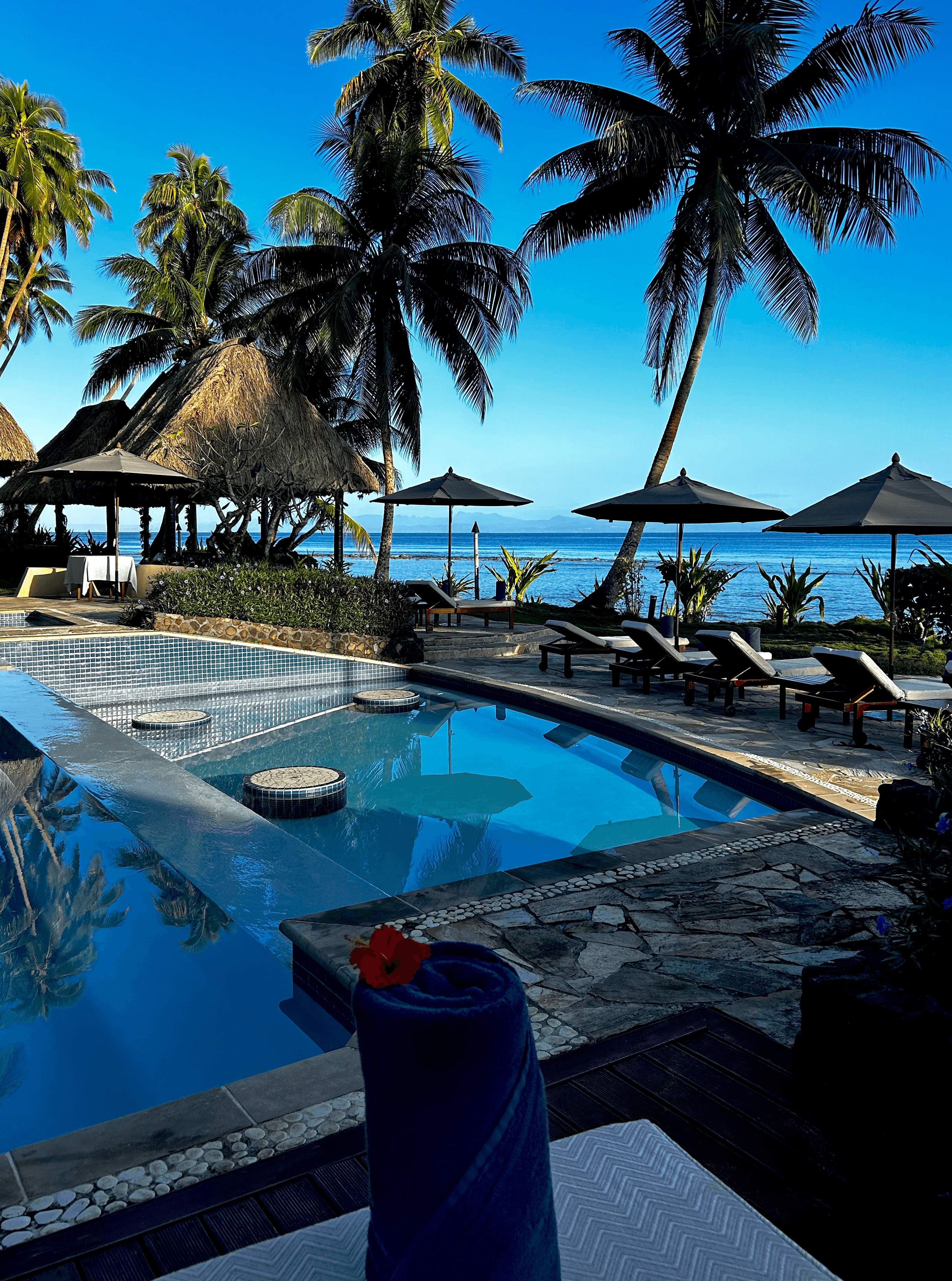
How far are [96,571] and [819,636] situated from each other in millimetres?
12371

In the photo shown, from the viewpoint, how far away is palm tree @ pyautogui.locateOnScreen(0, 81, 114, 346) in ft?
67.9

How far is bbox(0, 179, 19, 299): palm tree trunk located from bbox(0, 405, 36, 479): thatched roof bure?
143 inches

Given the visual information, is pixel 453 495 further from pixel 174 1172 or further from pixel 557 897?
pixel 174 1172

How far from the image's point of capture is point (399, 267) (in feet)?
54.3

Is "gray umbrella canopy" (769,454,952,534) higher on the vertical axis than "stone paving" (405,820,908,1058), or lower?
higher

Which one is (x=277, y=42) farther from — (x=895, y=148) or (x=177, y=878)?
(x=177, y=878)

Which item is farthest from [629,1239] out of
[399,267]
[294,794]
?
[399,267]

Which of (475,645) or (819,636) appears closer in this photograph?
(475,645)

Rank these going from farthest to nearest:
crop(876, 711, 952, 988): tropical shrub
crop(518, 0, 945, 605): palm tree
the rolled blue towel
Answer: crop(518, 0, 945, 605): palm tree < crop(876, 711, 952, 988): tropical shrub < the rolled blue towel

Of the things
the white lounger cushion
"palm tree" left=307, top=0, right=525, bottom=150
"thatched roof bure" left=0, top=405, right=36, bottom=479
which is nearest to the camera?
the white lounger cushion

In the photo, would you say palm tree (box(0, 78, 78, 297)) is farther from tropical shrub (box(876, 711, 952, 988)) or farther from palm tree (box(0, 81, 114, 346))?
tropical shrub (box(876, 711, 952, 988))

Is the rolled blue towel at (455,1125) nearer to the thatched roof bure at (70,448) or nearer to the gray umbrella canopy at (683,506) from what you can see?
the gray umbrella canopy at (683,506)

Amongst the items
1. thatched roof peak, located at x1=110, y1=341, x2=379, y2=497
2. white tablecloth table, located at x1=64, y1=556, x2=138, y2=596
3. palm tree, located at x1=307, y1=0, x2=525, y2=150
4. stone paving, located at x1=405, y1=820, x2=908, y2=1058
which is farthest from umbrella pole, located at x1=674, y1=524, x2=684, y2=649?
palm tree, located at x1=307, y1=0, x2=525, y2=150

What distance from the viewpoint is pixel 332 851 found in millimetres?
5270
